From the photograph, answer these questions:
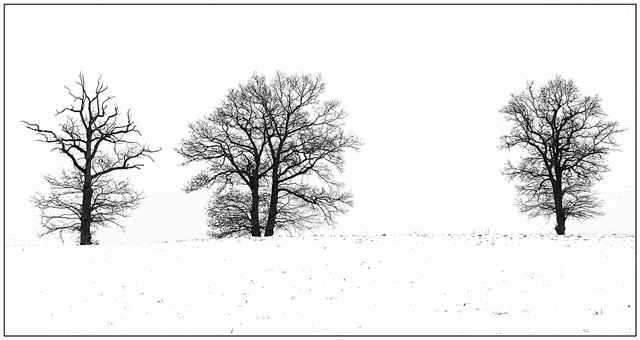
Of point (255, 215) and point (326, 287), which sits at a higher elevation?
point (255, 215)

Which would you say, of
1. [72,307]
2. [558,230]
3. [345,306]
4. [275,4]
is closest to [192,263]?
[72,307]

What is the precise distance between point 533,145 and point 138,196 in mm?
22176

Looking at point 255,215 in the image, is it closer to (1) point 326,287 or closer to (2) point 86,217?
(2) point 86,217

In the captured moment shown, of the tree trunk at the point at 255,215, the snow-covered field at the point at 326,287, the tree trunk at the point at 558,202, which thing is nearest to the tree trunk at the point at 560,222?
the tree trunk at the point at 558,202

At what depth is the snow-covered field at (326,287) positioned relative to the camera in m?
15.5

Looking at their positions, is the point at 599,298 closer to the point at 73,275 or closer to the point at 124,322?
the point at 124,322

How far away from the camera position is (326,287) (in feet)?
63.1

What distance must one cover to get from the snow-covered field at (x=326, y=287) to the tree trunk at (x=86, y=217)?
2.47 metres

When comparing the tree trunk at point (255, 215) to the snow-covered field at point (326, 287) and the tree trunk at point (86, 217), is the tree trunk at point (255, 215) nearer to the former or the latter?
the snow-covered field at point (326, 287)

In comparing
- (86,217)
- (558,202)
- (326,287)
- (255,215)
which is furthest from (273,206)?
(558,202)

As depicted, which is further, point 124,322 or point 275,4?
point 275,4

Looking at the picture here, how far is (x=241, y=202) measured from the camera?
31.9 metres

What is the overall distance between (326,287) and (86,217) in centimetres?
1554

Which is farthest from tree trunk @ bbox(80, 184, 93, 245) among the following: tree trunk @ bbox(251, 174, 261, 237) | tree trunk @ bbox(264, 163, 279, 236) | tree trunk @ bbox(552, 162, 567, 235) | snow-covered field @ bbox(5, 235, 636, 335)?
tree trunk @ bbox(552, 162, 567, 235)
